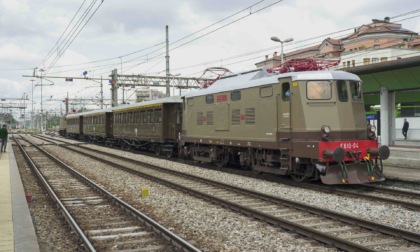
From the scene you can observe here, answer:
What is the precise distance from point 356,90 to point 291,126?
2.15 metres

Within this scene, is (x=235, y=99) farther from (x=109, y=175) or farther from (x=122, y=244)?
(x=122, y=244)

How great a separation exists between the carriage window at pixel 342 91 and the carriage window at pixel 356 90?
0.24 m

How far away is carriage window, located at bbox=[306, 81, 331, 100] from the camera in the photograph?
450 inches

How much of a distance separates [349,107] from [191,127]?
Answer: 7773 millimetres

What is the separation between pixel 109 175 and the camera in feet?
49.4

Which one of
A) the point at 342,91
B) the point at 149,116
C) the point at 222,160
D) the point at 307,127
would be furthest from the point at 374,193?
the point at 149,116

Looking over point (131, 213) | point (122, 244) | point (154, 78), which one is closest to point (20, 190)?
point (131, 213)

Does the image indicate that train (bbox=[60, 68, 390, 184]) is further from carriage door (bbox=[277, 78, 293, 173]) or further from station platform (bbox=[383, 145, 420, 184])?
station platform (bbox=[383, 145, 420, 184])

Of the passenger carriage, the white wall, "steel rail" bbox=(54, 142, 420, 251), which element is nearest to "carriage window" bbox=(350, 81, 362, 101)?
"steel rail" bbox=(54, 142, 420, 251)

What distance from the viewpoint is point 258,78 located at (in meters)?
13.7

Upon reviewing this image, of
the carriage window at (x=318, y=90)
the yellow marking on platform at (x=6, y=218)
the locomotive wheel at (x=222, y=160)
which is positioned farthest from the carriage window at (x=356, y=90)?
the yellow marking on platform at (x=6, y=218)

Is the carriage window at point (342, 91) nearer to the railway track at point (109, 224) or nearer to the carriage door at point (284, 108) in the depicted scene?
the carriage door at point (284, 108)

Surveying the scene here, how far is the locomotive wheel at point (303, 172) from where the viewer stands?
38.0 feet

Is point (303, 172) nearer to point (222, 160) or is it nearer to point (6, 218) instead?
point (222, 160)
